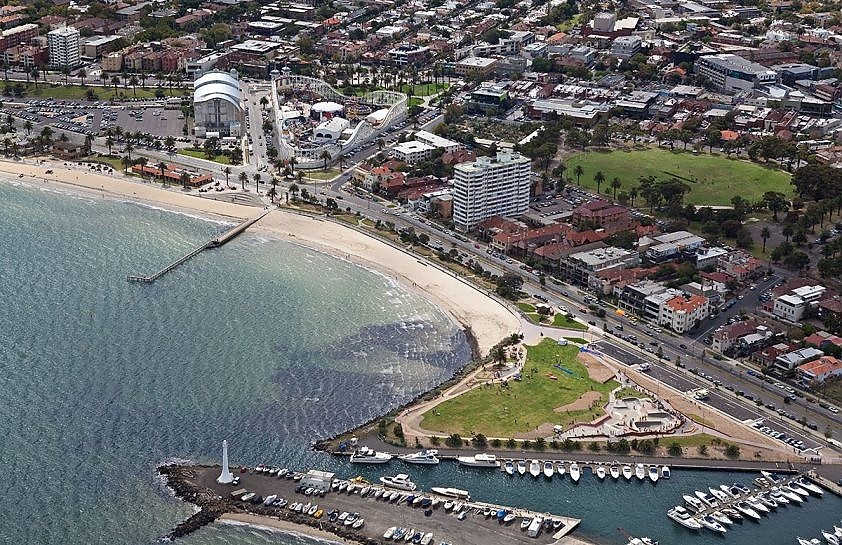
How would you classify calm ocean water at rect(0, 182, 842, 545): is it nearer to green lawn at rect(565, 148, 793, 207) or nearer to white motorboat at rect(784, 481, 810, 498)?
white motorboat at rect(784, 481, 810, 498)

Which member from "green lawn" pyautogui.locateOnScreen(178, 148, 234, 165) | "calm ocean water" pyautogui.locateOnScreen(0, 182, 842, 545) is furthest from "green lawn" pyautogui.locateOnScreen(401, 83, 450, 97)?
"calm ocean water" pyautogui.locateOnScreen(0, 182, 842, 545)

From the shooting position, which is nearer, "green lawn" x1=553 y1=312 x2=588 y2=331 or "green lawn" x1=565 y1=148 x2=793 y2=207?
"green lawn" x1=553 y1=312 x2=588 y2=331

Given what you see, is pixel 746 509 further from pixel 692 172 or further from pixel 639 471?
pixel 692 172

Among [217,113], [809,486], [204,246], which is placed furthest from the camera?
[217,113]

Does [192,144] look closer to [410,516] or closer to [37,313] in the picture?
[37,313]

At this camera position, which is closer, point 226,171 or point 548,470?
point 548,470

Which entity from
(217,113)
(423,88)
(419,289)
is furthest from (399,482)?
(423,88)

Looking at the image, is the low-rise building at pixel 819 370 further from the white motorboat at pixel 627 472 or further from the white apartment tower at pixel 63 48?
the white apartment tower at pixel 63 48
